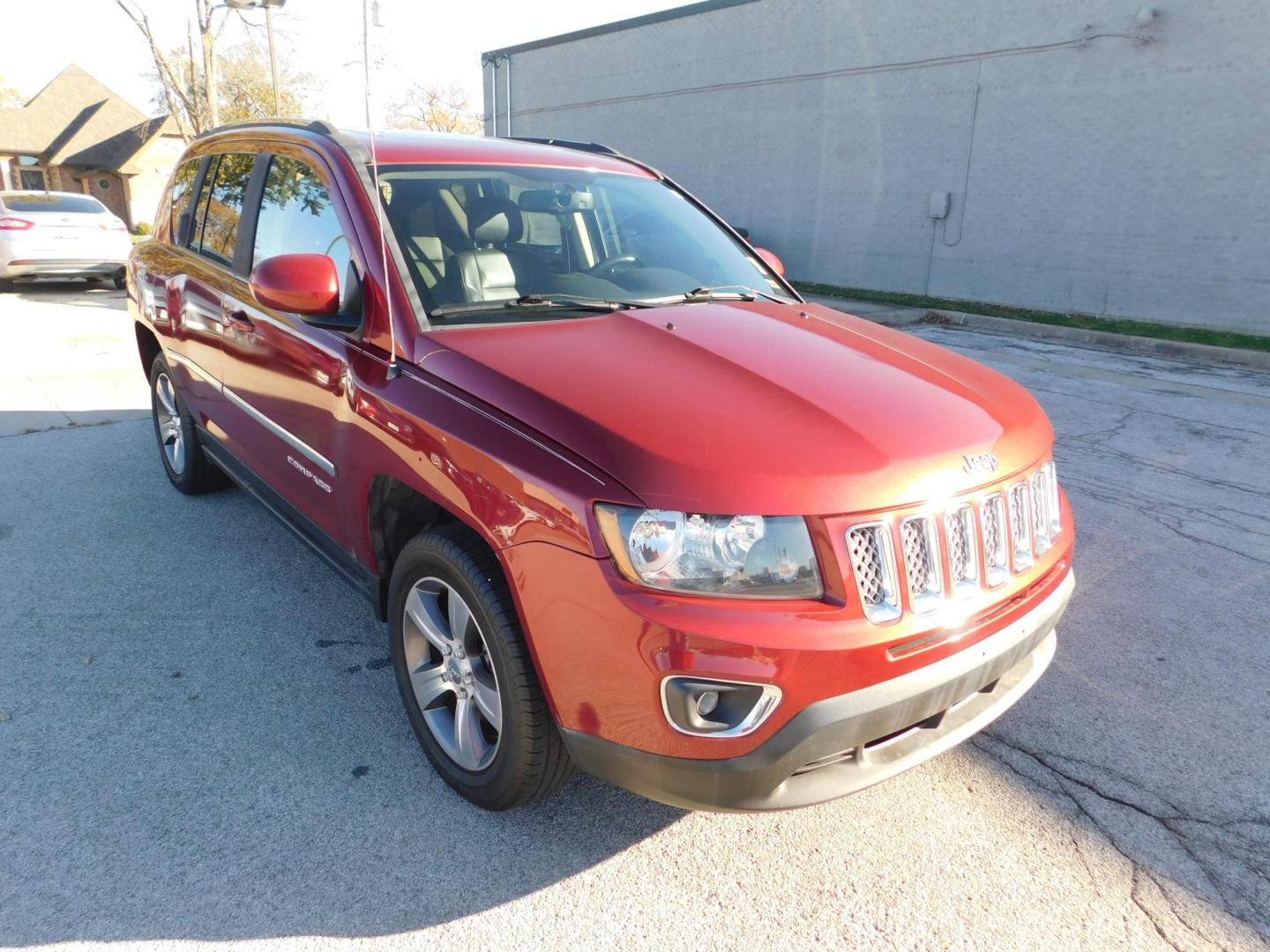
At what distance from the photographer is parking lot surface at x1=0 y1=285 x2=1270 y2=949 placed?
2.16m

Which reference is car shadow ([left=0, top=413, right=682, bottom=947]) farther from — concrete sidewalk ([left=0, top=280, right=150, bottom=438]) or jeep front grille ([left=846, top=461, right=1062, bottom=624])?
concrete sidewalk ([left=0, top=280, right=150, bottom=438])

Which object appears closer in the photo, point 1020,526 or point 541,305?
point 1020,526

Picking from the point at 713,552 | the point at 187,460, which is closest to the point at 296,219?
the point at 187,460

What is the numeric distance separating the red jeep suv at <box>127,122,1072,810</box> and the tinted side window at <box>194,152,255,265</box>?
231mm

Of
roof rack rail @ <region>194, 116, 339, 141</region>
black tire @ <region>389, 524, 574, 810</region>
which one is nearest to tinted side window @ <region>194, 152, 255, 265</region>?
roof rack rail @ <region>194, 116, 339, 141</region>


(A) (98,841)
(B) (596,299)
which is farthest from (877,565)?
(A) (98,841)

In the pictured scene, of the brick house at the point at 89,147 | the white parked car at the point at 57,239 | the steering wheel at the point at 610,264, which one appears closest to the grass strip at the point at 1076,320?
the steering wheel at the point at 610,264

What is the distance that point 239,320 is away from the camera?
351cm

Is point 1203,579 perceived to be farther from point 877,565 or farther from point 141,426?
point 141,426

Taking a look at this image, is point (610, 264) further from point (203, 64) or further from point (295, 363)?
point (203, 64)

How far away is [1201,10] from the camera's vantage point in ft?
41.1

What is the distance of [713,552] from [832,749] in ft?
1.72

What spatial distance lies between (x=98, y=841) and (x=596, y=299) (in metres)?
2.16

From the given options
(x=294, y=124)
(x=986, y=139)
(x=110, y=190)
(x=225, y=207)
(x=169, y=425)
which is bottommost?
(x=169, y=425)
